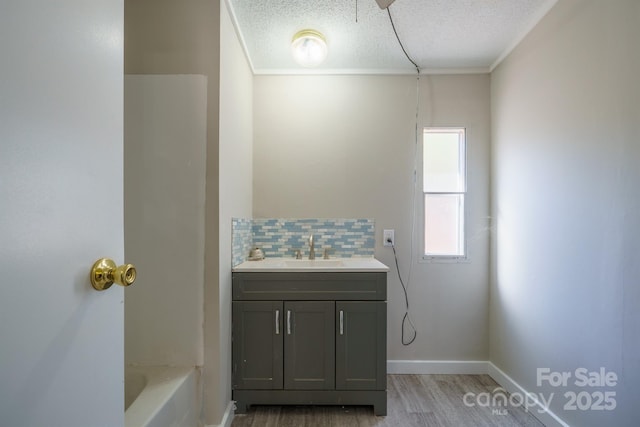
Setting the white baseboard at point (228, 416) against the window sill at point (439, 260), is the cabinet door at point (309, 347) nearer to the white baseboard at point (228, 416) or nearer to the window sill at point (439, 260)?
the white baseboard at point (228, 416)

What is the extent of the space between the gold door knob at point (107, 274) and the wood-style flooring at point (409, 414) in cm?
161

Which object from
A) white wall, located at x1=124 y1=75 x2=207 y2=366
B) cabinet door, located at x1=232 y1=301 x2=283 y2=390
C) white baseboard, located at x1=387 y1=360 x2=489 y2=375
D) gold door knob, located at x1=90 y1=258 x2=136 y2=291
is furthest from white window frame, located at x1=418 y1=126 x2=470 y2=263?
gold door knob, located at x1=90 y1=258 x2=136 y2=291

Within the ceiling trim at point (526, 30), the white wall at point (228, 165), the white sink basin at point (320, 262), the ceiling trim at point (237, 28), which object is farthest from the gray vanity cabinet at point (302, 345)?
the ceiling trim at point (526, 30)

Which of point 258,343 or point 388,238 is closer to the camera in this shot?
point 258,343

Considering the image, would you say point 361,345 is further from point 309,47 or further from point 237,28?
point 237,28

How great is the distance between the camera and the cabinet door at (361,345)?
6.35 feet

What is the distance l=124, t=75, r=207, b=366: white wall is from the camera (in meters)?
1.66

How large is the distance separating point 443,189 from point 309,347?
169cm

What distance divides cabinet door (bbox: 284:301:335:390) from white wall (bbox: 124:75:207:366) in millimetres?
559

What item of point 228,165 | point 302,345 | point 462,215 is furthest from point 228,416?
point 462,215

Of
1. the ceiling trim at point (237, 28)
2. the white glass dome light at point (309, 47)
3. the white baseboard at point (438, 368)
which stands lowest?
the white baseboard at point (438, 368)

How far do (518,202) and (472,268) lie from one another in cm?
68

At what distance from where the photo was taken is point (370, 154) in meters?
2.55

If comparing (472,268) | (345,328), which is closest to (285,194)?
(345,328)
